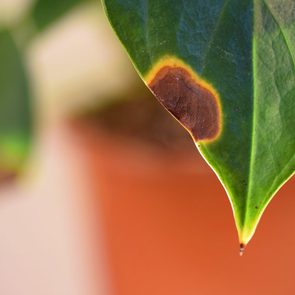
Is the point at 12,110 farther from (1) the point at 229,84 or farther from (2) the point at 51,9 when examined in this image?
(1) the point at 229,84

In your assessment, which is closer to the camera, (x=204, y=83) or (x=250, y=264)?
(x=204, y=83)

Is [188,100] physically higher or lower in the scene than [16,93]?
lower

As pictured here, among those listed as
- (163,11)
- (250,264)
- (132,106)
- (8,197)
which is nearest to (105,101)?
(132,106)

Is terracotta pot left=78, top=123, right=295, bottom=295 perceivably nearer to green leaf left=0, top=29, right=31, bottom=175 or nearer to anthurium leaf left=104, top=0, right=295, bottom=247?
green leaf left=0, top=29, right=31, bottom=175

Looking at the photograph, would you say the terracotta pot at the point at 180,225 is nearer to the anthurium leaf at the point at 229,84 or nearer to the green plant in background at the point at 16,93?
the green plant in background at the point at 16,93

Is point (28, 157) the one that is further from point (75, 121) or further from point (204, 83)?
point (204, 83)

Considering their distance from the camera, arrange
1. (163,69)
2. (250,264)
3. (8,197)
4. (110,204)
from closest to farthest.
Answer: (163,69)
(250,264)
(110,204)
(8,197)

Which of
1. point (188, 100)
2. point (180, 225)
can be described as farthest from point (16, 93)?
point (188, 100)

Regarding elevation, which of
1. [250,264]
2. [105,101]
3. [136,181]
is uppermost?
[105,101]
